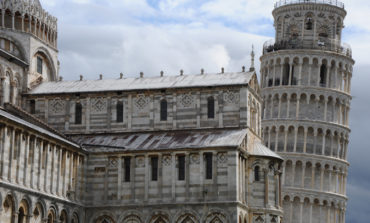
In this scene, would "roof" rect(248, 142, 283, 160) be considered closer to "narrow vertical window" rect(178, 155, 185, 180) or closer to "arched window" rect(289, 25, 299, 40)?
"narrow vertical window" rect(178, 155, 185, 180)

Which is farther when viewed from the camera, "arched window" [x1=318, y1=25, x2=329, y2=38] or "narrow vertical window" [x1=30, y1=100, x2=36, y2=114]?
"arched window" [x1=318, y1=25, x2=329, y2=38]

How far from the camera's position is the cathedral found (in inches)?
2426

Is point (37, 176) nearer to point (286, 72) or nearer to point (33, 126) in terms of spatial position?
point (33, 126)

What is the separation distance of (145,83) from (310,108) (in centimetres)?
3472

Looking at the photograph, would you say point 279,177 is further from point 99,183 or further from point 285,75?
point 285,75

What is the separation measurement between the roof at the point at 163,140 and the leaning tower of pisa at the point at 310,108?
113ft

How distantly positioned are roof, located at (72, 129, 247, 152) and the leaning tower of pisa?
34444mm

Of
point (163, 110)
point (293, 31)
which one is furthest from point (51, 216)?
point (293, 31)

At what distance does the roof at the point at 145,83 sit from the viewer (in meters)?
71.1

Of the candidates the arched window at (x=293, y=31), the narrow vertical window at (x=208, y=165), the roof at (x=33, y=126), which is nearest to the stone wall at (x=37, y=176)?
the roof at (x=33, y=126)

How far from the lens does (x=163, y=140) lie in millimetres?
68875

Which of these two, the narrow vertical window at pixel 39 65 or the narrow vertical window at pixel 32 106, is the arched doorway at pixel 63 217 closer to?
the narrow vertical window at pixel 32 106

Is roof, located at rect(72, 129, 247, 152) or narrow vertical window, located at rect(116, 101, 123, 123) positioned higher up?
narrow vertical window, located at rect(116, 101, 123, 123)

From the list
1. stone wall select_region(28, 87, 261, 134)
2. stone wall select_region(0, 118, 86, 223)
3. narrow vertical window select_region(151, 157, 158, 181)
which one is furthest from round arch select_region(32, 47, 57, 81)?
narrow vertical window select_region(151, 157, 158, 181)
